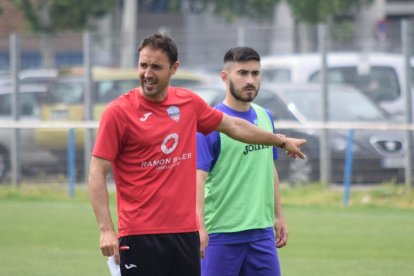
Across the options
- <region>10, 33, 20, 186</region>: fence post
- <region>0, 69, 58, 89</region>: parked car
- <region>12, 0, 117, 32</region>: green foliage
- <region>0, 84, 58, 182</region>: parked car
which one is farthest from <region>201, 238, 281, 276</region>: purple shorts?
<region>12, 0, 117, 32</region>: green foliage

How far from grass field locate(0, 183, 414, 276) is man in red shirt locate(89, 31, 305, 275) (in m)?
4.94

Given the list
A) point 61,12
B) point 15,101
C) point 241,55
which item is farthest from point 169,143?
point 61,12

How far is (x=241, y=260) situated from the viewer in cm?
770

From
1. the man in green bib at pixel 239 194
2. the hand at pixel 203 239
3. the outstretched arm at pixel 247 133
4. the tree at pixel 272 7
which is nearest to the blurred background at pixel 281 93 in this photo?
the man in green bib at pixel 239 194

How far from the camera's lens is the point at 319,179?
1891 centimetres

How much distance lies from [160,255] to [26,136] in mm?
14691

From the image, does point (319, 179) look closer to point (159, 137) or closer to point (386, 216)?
point (386, 216)

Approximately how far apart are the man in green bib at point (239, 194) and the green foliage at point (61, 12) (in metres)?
26.4

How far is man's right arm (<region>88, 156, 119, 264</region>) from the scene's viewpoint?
638 cm

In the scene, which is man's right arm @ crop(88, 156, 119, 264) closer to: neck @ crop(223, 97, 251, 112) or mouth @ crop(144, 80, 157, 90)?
mouth @ crop(144, 80, 157, 90)

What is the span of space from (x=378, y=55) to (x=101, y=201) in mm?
13855

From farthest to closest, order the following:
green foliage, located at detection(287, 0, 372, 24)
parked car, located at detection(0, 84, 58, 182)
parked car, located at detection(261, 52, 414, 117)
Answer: green foliage, located at detection(287, 0, 372, 24) → parked car, located at detection(0, 84, 58, 182) → parked car, located at detection(261, 52, 414, 117)

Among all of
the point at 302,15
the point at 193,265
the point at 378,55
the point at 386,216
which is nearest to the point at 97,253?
the point at 386,216

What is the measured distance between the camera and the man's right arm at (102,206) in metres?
6.38
